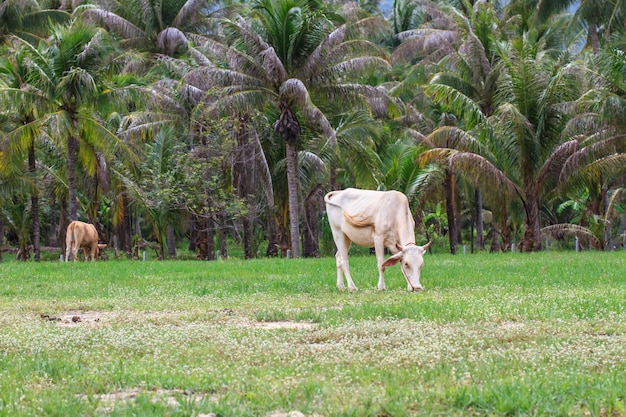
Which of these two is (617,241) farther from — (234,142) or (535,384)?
(535,384)

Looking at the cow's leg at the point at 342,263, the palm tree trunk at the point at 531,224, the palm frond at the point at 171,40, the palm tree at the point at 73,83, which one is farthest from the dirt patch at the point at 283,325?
the palm frond at the point at 171,40

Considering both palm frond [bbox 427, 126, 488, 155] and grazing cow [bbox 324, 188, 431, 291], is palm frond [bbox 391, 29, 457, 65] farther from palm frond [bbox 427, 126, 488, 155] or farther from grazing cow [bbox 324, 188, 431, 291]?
grazing cow [bbox 324, 188, 431, 291]

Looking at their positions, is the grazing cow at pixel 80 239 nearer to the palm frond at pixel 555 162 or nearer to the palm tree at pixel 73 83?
the palm tree at pixel 73 83

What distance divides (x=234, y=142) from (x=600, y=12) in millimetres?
20214

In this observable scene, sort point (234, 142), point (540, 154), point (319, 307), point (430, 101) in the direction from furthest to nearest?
point (430, 101)
point (234, 142)
point (540, 154)
point (319, 307)

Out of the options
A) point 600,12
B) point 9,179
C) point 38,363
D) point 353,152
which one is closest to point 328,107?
point 353,152

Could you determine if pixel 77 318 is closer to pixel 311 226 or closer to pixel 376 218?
pixel 376 218

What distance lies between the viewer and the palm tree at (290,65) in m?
29.7

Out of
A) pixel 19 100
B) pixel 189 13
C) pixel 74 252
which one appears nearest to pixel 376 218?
pixel 74 252

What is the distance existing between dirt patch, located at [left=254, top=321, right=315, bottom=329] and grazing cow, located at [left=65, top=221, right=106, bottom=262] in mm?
20987

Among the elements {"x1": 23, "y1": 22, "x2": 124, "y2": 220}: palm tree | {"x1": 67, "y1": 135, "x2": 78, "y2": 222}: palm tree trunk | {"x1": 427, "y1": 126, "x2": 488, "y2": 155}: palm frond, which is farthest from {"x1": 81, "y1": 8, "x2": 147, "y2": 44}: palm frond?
{"x1": 427, "y1": 126, "x2": 488, "y2": 155}: palm frond

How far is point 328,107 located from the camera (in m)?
34.0

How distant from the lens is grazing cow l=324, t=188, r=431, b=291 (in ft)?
46.1

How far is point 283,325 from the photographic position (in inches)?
408
